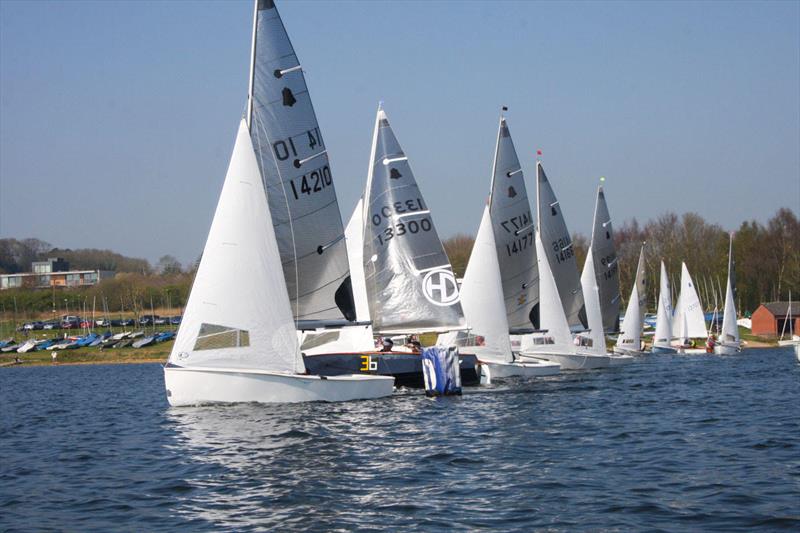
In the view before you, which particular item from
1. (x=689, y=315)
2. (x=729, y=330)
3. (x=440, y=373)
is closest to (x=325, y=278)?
(x=440, y=373)

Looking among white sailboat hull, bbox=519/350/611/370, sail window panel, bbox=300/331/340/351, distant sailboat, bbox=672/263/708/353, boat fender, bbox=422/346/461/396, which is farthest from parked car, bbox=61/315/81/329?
boat fender, bbox=422/346/461/396

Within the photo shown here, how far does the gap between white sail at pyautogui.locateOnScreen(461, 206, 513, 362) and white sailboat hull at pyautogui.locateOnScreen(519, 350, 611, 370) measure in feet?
13.4

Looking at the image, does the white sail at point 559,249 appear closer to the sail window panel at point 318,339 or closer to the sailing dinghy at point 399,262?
the sailing dinghy at point 399,262

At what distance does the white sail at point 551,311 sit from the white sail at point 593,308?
12.9 feet

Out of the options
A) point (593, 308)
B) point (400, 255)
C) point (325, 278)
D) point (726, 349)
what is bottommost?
point (726, 349)

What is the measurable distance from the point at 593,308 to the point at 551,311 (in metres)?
7.56

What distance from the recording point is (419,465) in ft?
53.0

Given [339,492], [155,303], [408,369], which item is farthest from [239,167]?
[155,303]

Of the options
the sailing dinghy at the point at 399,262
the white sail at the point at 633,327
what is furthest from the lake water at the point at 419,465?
the white sail at the point at 633,327

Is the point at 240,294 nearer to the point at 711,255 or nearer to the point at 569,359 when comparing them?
the point at 569,359

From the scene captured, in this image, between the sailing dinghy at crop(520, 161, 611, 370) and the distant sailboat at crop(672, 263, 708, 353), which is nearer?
the sailing dinghy at crop(520, 161, 611, 370)

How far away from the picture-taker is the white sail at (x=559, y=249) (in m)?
44.8

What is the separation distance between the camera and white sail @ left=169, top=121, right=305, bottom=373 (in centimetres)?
2323

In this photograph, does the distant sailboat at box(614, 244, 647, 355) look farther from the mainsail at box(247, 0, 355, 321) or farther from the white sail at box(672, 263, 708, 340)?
the mainsail at box(247, 0, 355, 321)
